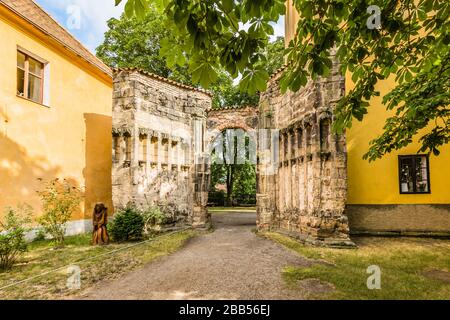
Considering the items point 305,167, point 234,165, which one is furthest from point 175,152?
point 234,165

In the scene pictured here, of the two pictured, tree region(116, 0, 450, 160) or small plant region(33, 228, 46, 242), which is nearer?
tree region(116, 0, 450, 160)

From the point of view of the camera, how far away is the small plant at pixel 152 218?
985cm

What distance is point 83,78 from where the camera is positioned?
1167 centimetres

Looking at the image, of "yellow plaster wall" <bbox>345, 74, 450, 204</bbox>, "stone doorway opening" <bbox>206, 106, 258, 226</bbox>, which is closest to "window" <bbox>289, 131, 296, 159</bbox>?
"yellow plaster wall" <bbox>345, 74, 450, 204</bbox>

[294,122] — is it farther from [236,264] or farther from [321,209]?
[236,264]

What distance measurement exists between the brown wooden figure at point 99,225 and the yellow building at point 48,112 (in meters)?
2.33

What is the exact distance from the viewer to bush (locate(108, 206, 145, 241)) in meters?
8.90

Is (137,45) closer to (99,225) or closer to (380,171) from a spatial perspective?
(99,225)

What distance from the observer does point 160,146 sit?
36.4 ft

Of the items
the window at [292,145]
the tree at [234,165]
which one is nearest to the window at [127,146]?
the window at [292,145]

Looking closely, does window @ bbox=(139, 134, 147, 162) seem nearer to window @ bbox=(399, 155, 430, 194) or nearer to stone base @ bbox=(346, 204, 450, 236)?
stone base @ bbox=(346, 204, 450, 236)

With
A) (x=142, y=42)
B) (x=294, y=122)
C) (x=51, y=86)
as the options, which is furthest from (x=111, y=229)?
(x=142, y=42)

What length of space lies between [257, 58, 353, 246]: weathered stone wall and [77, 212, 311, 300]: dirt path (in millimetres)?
1604

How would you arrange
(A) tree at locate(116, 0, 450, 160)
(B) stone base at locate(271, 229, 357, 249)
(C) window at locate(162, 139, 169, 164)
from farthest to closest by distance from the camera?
(C) window at locate(162, 139, 169, 164) < (B) stone base at locate(271, 229, 357, 249) < (A) tree at locate(116, 0, 450, 160)
